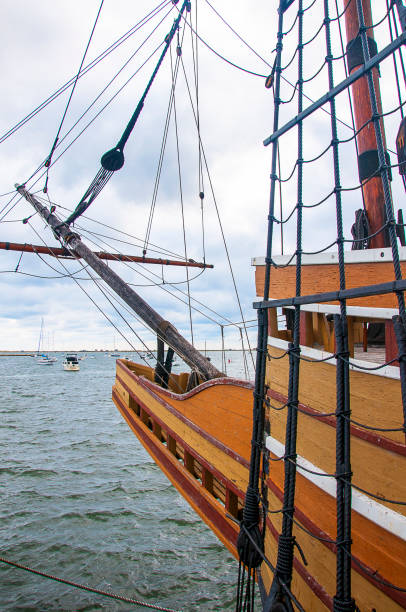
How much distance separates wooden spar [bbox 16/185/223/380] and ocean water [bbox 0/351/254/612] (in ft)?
8.45

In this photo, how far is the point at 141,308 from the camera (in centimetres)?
647

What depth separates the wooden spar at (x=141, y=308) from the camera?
523 centimetres

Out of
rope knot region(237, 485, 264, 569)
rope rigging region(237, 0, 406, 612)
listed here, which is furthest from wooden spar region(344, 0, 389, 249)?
rope knot region(237, 485, 264, 569)

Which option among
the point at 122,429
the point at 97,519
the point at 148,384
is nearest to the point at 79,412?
the point at 122,429

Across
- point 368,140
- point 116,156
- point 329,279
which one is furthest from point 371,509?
point 116,156

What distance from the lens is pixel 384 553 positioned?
1.58 metres

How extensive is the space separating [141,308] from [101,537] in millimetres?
3709

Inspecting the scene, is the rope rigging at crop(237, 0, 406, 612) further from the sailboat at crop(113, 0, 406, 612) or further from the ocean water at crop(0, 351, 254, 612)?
the ocean water at crop(0, 351, 254, 612)

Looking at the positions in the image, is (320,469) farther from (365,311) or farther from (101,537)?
(101,537)

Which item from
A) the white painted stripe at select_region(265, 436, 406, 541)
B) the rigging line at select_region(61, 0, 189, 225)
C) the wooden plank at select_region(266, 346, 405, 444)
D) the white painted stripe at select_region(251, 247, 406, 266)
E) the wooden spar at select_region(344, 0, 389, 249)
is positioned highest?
the rigging line at select_region(61, 0, 189, 225)

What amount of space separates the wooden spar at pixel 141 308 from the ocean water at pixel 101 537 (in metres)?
2.57

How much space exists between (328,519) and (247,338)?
3.70 m

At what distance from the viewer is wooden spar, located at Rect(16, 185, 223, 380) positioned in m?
5.23

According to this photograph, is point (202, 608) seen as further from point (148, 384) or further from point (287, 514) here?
point (287, 514)
